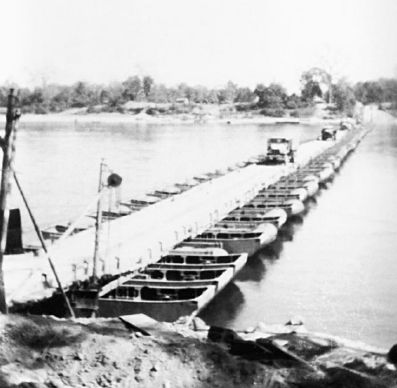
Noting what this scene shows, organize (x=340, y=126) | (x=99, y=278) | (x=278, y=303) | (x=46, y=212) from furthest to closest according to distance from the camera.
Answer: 1. (x=340, y=126)
2. (x=46, y=212)
3. (x=278, y=303)
4. (x=99, y=278)

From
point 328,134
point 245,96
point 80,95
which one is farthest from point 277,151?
point 80,95

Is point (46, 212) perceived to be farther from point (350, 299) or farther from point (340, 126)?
point (340, 126)

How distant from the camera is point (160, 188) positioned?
14523 millimetres

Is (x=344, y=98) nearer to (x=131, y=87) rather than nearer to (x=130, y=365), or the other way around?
(x=131, y=87)

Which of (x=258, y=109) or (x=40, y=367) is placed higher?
(x=258, y=109)

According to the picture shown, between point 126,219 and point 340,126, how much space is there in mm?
18524

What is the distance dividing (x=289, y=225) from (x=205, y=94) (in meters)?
7.32

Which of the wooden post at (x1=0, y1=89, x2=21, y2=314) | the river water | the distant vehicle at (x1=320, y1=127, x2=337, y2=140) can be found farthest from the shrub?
the wooden post at (x1=0, y1=89, x2=21, y2=314)

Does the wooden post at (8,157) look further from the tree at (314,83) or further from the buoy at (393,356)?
the tree at (314,83)

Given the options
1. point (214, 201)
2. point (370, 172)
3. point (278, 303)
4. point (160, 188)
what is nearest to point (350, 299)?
point (278, 303)

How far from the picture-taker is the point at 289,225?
38.1ft

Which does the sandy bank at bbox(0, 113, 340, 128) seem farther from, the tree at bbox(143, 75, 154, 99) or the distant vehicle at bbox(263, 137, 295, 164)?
the tree at bbox(143, 75, 154, 99)

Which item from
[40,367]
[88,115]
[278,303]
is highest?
[88,115]

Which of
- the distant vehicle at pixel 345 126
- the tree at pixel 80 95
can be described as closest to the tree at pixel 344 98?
the distant vehicle at pixel 345 126
